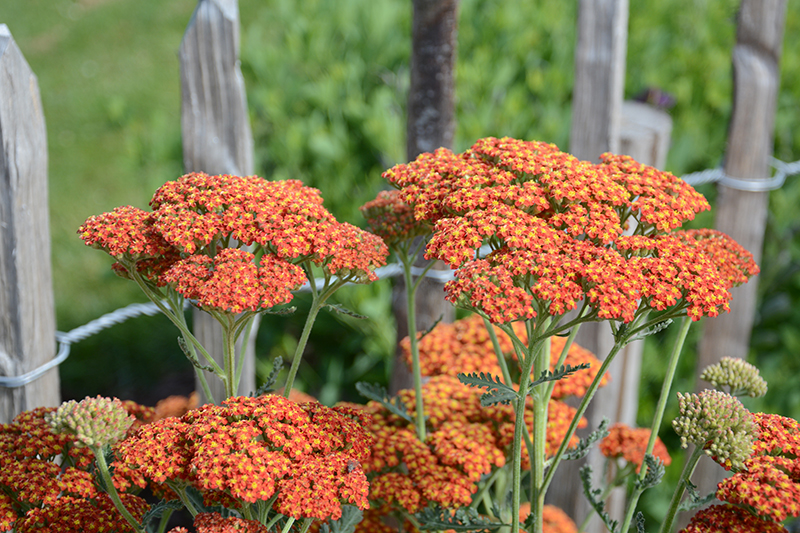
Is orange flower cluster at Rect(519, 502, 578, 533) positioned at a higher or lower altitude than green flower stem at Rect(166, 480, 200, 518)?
lower

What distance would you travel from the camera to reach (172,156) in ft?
13.2

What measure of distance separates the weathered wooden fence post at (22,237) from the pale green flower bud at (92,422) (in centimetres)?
61

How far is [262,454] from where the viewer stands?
93cm

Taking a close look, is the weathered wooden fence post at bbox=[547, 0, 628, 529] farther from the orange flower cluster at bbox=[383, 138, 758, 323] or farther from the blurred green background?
the blurred green background

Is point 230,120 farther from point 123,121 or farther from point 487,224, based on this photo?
point 123,121


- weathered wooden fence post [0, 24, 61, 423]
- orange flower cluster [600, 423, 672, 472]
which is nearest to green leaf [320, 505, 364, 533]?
orange flower cluster [600, 423, 672, 472]

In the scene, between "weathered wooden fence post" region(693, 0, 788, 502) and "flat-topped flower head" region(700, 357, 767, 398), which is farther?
"weathered wooden fence post" region(693, 0, 788, 502)

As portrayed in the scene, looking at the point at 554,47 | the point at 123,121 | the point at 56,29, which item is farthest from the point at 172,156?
the point at 56,29

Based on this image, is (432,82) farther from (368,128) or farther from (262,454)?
(368,128)

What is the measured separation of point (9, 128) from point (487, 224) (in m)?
1.06

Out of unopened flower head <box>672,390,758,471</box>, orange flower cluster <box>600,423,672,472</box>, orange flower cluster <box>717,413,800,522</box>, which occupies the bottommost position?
orange flower cluster <box>600,423,672,472</box>

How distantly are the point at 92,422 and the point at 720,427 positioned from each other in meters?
0.90

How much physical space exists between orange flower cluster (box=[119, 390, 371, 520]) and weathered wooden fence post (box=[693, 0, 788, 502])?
187cm

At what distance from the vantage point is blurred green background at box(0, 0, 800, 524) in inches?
140
